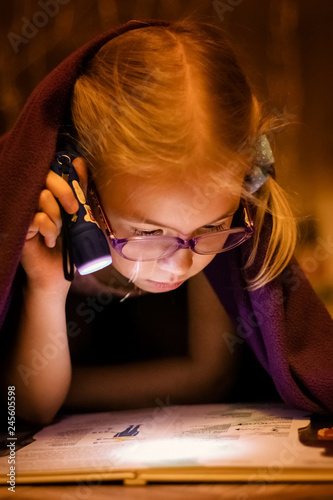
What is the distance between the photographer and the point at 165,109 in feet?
2.40

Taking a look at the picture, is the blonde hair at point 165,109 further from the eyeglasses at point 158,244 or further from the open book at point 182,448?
the open book at point 182,448

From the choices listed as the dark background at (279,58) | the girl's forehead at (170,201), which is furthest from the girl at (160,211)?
the dark background at (279,58)

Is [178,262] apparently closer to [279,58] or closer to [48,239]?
[48,239]

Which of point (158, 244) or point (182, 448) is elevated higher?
point (158, 244)

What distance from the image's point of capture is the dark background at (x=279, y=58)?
4.29 feet

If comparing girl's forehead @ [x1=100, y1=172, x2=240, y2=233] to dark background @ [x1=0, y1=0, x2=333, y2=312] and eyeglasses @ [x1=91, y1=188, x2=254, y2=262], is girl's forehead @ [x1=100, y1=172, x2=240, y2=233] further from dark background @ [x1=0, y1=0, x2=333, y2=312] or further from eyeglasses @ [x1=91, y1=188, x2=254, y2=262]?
dark background @ [x1=0, y1=0, x2=333, y2=312]

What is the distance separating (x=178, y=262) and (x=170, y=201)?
88mm

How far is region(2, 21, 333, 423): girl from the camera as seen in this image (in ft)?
2.39

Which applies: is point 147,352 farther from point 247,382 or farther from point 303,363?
point 303,363

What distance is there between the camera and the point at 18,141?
0.74 meters

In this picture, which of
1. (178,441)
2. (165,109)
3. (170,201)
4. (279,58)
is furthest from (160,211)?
(279,58)

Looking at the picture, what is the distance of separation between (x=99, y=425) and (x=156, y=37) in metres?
0.53

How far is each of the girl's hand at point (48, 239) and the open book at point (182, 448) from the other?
8.2 inches

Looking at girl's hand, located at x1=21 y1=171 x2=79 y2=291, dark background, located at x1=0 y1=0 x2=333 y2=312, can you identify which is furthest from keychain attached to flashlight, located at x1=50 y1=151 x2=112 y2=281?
dark background, located at x1=0 y1=0 x2=333 y2=312
